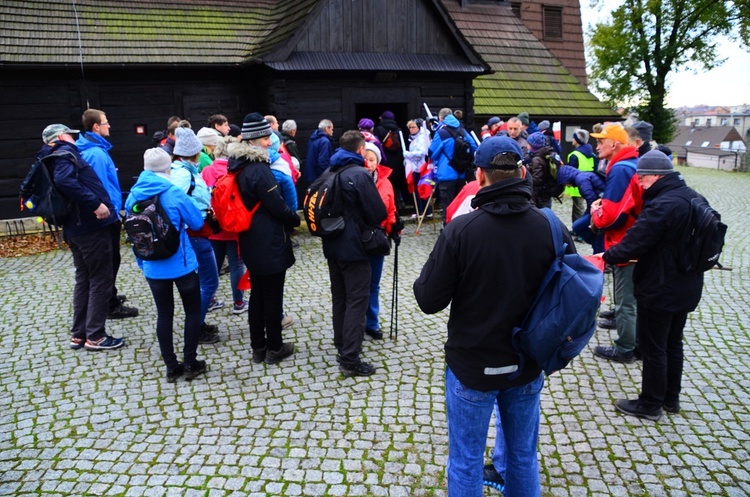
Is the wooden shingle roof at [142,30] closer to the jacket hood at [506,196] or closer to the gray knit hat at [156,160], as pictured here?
the gray knit hat at [156,160]

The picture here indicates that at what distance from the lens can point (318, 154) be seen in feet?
32.0

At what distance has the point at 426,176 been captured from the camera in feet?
35.1

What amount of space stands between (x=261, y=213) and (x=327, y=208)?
594mm

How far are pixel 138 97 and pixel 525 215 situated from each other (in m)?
10.6

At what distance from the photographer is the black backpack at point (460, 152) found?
9531 mm

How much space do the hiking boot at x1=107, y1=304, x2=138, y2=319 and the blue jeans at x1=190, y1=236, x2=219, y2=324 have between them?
1361mm

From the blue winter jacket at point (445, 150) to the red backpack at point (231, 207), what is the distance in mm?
5267

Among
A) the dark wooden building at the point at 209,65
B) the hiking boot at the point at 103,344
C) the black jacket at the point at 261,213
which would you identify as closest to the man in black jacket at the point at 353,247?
the black jacket at the point at 261,213

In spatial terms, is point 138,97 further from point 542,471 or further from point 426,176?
point 542,471

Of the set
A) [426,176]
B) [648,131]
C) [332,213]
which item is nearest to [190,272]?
[332,213]

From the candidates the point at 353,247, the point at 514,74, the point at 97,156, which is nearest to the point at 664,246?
the point at 353,247

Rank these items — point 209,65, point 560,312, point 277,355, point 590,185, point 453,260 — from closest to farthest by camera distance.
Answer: point 560,312
point 453,260
point 277,355
point 590,185
point 209,65

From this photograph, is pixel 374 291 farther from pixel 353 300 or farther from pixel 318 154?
pixel 318 154

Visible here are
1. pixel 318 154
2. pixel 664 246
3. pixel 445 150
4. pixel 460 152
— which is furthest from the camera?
pixel 318 154
